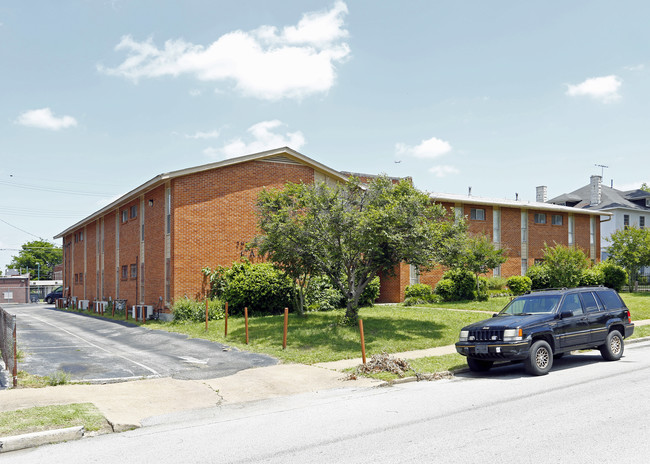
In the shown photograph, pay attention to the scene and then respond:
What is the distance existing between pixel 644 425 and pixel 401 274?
25345 mm

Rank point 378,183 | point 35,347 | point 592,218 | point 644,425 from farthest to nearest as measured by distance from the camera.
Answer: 1. point 592,218
2. point 378,183
3. point 35,347
4. point 644,425

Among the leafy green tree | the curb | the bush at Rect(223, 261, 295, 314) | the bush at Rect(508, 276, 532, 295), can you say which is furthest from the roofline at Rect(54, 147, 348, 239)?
the curb

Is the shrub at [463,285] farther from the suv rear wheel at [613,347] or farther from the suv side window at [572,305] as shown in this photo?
the suv side window at [572,305]

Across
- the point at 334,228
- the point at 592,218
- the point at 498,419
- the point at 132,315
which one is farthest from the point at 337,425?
the point at 592,218

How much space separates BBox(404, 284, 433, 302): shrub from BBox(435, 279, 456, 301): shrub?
0.65 meters

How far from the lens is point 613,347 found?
13.8 metres

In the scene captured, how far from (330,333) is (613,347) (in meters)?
7.98

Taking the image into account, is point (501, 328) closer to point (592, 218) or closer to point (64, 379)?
point (64, 379)

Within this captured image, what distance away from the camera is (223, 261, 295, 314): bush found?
23125 millimetres

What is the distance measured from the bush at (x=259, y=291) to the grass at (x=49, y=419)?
45.8 feet

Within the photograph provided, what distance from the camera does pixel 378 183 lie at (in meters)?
19.1

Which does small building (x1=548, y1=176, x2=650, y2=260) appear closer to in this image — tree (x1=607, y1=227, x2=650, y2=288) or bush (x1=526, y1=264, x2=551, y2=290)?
tree (x1=607, y1=227, x2=650, y2=288)

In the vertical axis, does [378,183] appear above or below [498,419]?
above

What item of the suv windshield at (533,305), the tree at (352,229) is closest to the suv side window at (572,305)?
the suv windshield at (533,305)
